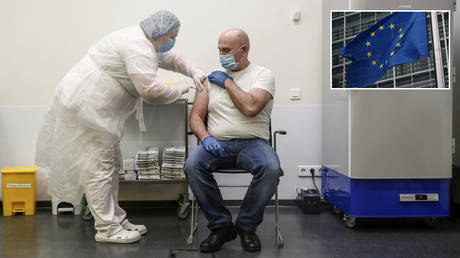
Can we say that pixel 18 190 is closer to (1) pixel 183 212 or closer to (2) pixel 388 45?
(1) pixel 183 212

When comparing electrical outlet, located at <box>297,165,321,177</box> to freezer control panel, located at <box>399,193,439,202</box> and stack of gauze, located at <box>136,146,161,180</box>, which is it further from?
stack of gauze, located at <box>136,146,161,180</box>

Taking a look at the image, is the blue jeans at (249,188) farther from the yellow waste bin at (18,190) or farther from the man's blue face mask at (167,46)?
the yellow waste bin at (18,190)

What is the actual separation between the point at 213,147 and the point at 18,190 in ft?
5.66

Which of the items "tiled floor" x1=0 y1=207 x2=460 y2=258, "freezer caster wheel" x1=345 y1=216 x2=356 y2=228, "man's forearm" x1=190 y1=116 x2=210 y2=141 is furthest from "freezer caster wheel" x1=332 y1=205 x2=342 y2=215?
"man's forearm" x1=190 y1=116 x2=210 y2=141

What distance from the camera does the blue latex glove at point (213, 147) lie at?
212cm

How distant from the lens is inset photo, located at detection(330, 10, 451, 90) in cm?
242

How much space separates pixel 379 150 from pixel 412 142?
213 mm

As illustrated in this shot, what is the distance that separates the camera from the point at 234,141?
2.21m

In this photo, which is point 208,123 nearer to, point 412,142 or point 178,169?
point 178,169

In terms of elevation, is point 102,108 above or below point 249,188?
above

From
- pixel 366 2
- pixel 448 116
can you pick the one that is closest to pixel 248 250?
pixel 448 116

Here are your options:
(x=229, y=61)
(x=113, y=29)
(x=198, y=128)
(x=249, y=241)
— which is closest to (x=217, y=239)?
(x=249, y=241)

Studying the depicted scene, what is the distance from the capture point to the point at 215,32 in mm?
3027

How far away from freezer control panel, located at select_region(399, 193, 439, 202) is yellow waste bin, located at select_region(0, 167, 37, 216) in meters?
2.64
